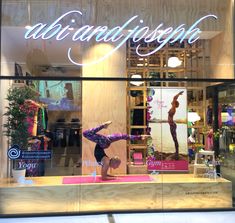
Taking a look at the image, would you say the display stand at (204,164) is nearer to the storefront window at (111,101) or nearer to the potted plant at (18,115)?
the storefront window at (111,101)

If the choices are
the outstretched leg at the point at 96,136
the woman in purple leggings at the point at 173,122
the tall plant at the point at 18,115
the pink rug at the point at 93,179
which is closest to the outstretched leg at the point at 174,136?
the woman in purple leggings at the point at 173,122

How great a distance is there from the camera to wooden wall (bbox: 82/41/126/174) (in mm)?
5734

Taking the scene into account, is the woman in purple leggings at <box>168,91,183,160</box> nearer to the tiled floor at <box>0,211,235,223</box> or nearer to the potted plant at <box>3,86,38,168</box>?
the tiled floor at <box>0,211,235,223</box>

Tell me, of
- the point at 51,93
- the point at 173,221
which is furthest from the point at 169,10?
the point at 173,221

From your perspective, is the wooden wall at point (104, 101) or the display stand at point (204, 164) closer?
the wooden wall at point (104, 101)

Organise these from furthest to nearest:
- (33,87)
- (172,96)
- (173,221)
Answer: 1. (172,96)
2. (33,87)
3. (173,221)

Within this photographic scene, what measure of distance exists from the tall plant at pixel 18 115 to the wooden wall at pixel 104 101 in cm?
91

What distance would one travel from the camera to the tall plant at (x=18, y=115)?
569 centimetres

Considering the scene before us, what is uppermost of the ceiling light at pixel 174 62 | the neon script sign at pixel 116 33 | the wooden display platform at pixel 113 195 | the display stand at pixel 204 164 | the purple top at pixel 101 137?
the neon script sign at pixel 116 33

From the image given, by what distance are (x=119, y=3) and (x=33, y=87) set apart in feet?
6.44

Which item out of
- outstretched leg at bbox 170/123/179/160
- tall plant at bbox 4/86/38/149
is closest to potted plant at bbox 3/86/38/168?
tall plant at bbox 4/86/38/149

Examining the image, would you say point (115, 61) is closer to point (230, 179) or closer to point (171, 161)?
point (171, 161)

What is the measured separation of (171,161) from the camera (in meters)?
6.19

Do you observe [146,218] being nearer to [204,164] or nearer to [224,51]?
[204,164]
